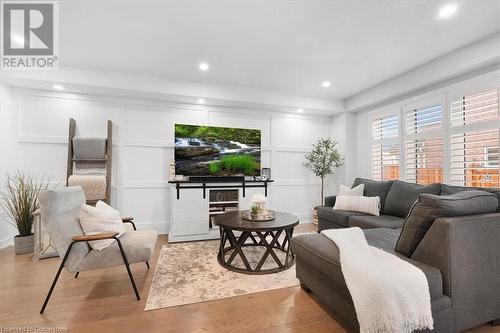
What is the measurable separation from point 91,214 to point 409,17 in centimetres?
362

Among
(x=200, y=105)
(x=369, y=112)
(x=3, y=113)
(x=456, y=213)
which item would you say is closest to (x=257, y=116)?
(x=200, y=105)

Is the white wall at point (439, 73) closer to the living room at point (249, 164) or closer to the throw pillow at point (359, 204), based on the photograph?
the living room at point (249, 164)

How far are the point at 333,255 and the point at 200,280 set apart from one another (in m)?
1.43

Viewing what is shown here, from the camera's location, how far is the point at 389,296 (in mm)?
1320

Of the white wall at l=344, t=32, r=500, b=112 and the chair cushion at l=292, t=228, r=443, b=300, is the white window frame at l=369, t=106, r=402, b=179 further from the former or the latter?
the chair cushion at l=292, t=228, r=443, b=300

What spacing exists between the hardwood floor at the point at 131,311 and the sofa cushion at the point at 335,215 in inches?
58.9

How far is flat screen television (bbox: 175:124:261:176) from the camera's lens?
162 inches

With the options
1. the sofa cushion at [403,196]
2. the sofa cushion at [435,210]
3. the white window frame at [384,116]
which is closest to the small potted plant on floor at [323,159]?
the white window frame at [384,116]

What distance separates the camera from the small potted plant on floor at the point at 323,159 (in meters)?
4.76

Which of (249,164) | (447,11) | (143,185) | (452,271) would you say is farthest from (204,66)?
(452,271)

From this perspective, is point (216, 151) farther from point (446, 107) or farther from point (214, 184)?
point (446, 107)

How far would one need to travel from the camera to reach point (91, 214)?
2.12 meters

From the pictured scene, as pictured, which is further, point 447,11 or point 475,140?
point 475,140

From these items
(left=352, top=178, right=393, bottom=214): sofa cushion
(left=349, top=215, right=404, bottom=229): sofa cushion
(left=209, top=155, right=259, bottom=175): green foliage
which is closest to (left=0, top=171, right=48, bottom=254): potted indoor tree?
(left=209, top=155, right=259, bottom=175): green foliage
